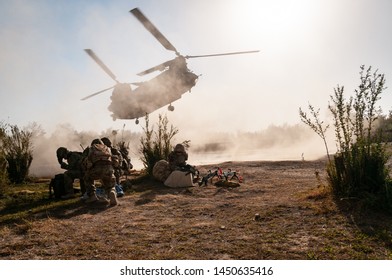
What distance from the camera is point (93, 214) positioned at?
235 inches

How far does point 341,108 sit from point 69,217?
5527 millimetres

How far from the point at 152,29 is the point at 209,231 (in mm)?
11932

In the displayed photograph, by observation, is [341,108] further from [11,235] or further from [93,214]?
[11,235]

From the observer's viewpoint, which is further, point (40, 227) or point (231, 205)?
point (231, 205)

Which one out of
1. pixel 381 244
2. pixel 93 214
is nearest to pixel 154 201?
pixel 93 214

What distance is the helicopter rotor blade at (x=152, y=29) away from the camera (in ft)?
44.3

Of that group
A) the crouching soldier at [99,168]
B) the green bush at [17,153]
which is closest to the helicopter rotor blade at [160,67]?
A: the green bush at [17,153]

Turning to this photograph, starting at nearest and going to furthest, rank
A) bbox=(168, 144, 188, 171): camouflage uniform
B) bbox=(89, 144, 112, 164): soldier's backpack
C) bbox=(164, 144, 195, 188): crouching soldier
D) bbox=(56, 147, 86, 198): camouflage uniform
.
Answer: bbox=(89, 144, 112, 164): soldier's backpack → bbox=(56, 147, 86, 198): camouflage uniform → bbox=(164, 144, 195, 188): crouching soldier → bbox=(168, 144, 188, 171): camouflage uniform

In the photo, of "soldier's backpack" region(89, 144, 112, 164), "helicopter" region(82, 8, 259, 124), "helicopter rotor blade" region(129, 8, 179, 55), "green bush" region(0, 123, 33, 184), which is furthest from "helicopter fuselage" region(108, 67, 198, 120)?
"soldier's backpack" region(89, 144, 112, 164)

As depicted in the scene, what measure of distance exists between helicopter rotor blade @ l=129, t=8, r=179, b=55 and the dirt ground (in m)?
9.39

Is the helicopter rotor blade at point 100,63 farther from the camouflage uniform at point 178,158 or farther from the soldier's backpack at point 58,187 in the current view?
the soldier's backpack at point 58,187

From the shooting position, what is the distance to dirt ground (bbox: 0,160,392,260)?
369cm

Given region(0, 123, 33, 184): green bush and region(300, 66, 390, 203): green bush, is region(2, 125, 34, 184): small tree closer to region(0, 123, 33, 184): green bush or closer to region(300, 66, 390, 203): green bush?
region(0, 123, 33, 184): green bush

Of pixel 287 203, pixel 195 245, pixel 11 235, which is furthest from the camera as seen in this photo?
pixel 287 203
